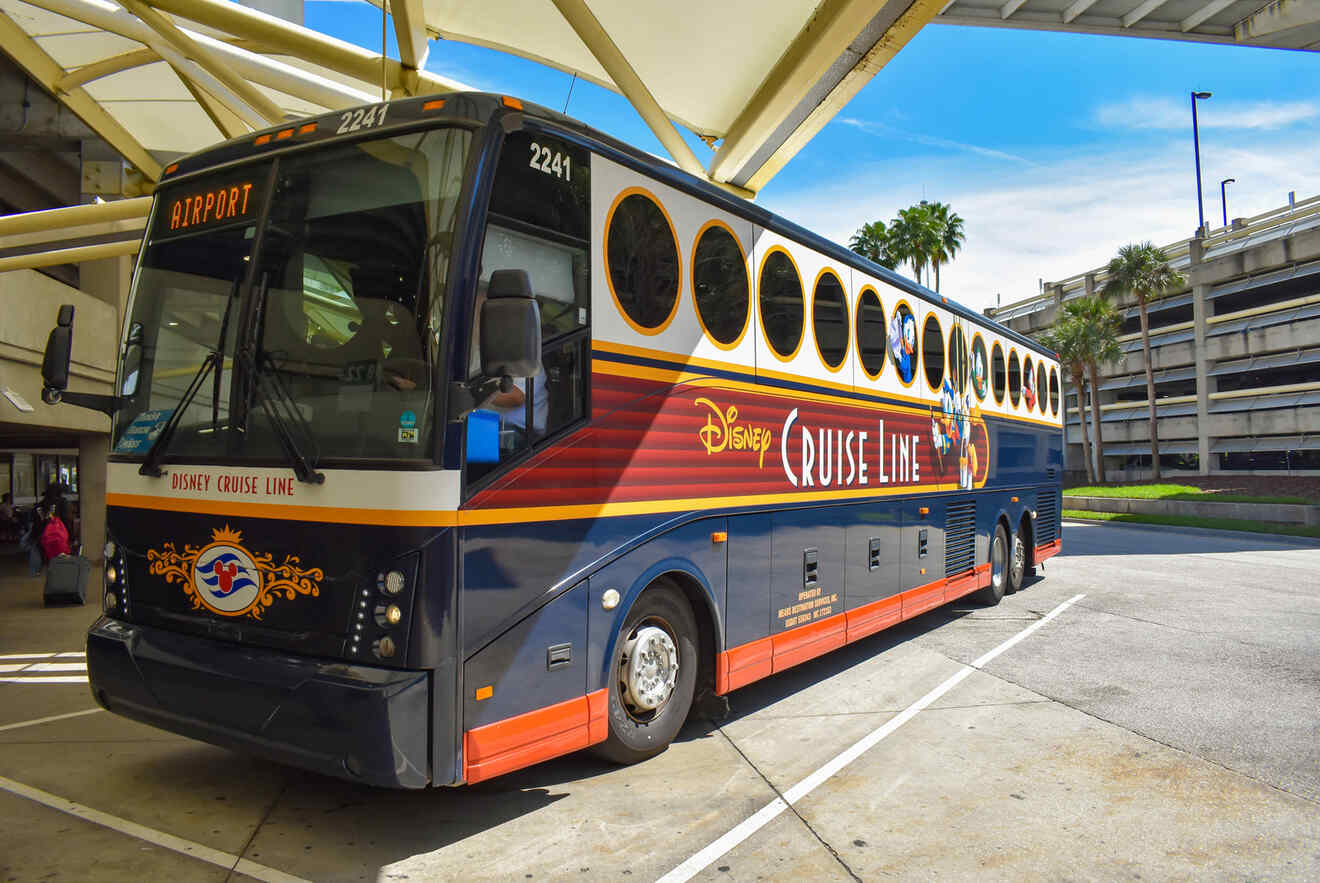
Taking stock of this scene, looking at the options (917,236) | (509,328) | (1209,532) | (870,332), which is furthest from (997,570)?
(917,236)

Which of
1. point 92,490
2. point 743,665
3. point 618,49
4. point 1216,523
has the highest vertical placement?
point 618,49

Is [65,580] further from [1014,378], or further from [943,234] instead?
[943,234]

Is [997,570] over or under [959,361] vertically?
under

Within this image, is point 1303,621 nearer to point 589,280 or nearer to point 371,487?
point 589,280

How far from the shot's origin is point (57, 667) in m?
8.66

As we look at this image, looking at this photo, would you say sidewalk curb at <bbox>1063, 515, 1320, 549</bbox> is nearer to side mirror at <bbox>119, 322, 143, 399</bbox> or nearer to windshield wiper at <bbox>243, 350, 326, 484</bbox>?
windshield wiper at <bbox>243, 350, 326, 484</bbox>

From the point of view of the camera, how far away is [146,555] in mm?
4895

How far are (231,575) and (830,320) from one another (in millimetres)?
5078

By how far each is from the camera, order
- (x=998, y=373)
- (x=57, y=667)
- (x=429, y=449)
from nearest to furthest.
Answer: (x=429, y=449), (x=57, y=667), (x=998, y=373)

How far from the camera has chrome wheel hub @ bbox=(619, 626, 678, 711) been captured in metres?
5.40

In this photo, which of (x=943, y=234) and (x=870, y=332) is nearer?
(x=870, y=332)

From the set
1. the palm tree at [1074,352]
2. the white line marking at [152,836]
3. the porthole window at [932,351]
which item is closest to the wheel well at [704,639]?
the white line marking at [152,836]

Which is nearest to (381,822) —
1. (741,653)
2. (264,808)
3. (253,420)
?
(264,808)

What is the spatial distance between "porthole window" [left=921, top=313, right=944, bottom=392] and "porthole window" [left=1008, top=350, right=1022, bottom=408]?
10.8 ft
